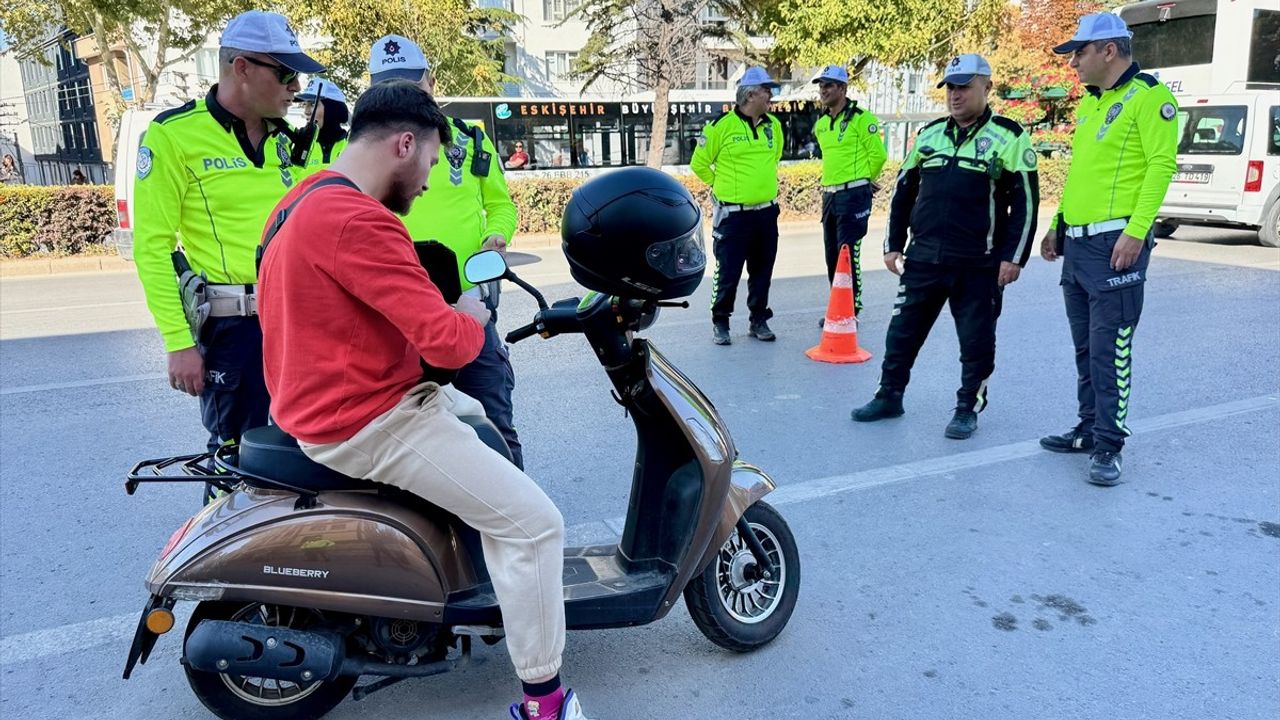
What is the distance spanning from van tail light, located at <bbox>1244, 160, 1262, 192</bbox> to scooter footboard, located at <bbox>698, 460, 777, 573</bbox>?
1282 cm

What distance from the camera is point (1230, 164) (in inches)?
502

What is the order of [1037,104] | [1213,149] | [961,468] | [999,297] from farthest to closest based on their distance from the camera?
[1037,104] < [1213,149] < [999,297] < [961,468]

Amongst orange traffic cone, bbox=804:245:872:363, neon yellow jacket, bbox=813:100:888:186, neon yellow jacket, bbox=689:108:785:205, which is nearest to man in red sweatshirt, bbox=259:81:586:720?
orange traffic cone, bbox=804:245:872:363

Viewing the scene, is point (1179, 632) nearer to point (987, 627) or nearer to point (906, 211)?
point (987, 627)

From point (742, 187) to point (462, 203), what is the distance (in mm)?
3824

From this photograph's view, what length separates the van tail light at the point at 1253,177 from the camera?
12.5 metres

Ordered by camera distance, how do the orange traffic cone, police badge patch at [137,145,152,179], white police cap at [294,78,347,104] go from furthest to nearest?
1. the orange traffic cone
2. white police cap at [294,78,347,104]
3. police badge patch at [137,145,152,179]

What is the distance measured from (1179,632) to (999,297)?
2.50 meters

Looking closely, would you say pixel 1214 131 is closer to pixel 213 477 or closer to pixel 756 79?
pixel 756 79

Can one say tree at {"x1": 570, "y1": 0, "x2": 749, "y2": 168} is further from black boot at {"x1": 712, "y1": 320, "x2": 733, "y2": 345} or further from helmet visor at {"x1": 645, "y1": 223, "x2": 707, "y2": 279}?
helmet visor at {"x1": 645, "y1": 223, "x2": 707, "y2": 279}

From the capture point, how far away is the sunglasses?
3.12 metres

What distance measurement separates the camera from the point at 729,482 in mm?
2852

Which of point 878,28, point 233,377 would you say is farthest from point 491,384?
point 878,28

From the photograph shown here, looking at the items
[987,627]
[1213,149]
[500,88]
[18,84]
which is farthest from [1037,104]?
[18,84]
